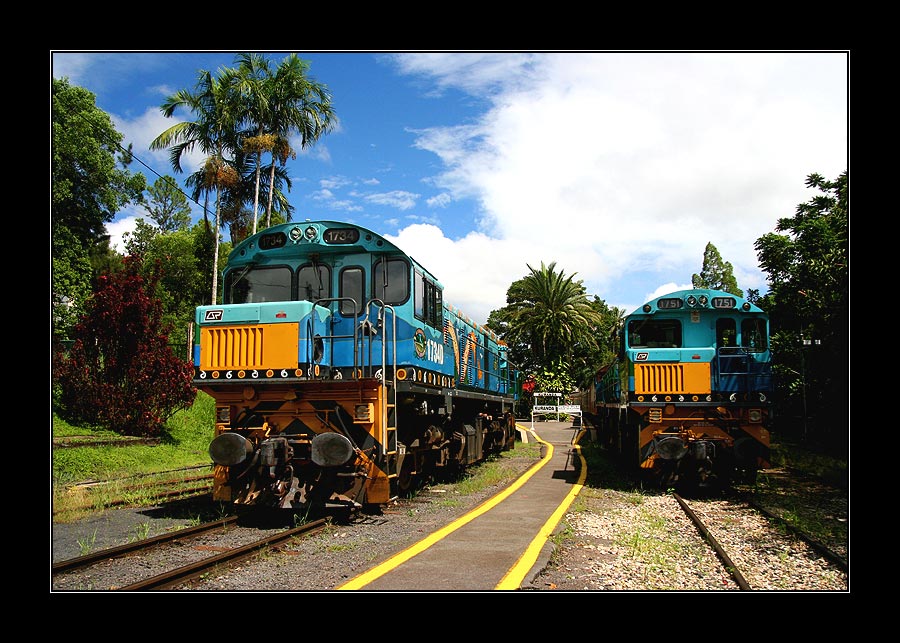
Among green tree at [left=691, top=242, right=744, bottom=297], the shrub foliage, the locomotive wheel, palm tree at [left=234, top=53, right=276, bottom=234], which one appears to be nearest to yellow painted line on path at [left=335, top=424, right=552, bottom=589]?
the locomotive wheel

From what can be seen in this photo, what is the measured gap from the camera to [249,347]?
8.49 m

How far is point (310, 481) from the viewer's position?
28.2 ft

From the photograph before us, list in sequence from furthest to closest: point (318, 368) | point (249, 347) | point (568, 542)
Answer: point (318, 368) < point (249, 347) < point (568, 542)

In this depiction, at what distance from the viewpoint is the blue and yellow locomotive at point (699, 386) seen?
11.6 metres

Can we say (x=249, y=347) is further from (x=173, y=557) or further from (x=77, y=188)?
(x=77, y=188)

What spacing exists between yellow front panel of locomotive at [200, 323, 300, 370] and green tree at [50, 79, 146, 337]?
16.8 m

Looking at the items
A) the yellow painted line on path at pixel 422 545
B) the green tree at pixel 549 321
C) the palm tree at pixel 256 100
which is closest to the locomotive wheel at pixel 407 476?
the yellow painted line on path at pixel 422 545

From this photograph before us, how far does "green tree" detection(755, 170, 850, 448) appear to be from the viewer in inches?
510

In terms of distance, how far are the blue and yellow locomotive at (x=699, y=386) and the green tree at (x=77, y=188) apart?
19.0 meters

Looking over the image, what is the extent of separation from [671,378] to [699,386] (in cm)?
48

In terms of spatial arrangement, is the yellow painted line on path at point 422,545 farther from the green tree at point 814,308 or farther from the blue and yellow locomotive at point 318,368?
the green tree at point 814,308

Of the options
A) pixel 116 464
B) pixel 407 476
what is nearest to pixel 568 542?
pixel 407 476
